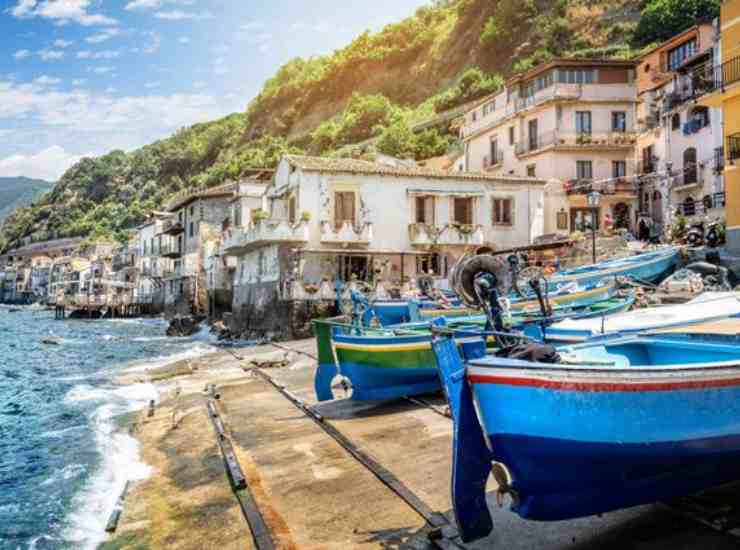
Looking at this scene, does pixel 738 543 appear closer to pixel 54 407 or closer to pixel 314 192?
pixel 54 407

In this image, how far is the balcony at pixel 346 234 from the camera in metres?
31.6

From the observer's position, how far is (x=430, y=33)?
93.4m

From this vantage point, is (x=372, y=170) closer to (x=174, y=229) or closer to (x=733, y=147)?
(x=733, y=147)

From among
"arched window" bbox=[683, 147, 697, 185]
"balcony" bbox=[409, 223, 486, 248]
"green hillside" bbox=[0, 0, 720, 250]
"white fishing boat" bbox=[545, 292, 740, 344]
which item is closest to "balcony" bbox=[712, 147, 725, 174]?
"arched window" bbox=[683, 147, 697, 185]

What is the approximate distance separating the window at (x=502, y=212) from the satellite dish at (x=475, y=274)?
28.9m

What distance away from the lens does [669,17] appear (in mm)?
49906

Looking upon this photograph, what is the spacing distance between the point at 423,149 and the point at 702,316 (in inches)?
2034

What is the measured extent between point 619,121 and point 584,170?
4.20 m

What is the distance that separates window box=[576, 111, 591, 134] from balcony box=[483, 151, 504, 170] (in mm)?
6392

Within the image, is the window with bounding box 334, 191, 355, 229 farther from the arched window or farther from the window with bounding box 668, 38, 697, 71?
the window with bounding box 668, 38, 697, 71

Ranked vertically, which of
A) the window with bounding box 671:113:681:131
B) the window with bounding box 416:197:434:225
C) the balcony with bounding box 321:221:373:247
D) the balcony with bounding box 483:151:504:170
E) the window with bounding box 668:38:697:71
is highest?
the window with bounding box 668:38:697:71

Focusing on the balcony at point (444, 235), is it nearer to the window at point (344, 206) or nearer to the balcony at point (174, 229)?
the window at point (344, 206)

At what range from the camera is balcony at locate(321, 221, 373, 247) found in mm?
31562

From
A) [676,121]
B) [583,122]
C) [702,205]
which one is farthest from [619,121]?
[702,205]
